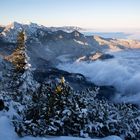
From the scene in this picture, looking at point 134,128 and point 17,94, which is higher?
point 17,94

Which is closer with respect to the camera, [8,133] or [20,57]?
[8,133]

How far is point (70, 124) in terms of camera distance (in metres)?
35.2

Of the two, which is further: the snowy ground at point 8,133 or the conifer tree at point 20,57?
the conifer tree at point 20,57

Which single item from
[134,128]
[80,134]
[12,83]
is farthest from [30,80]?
[134,128]

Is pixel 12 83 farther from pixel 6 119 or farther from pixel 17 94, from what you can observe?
pixel 6 119

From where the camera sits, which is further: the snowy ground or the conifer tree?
the conifer tree

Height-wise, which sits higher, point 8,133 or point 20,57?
point 20,57

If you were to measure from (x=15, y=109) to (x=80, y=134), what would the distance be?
922cm

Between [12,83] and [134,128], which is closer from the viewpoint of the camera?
[12,83]

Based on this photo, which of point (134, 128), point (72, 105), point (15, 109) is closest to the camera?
point (72, 105)

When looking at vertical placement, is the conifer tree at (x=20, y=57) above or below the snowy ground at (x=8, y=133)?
above

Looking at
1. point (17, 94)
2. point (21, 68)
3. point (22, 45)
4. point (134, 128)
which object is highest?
point (22, 45)

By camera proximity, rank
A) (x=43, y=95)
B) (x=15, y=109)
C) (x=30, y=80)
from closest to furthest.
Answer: (x=15, y=109)
(x=43, y=95)
(x=30, y=80)

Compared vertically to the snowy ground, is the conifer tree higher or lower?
higher
